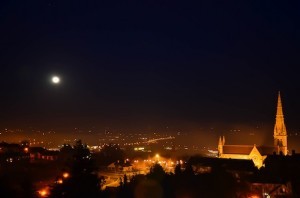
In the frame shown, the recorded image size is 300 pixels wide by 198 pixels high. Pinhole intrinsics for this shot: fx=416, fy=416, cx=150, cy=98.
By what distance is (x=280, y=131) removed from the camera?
315 feet

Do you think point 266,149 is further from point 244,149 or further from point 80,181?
point 80,181

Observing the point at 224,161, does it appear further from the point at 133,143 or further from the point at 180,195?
the point at 133,143

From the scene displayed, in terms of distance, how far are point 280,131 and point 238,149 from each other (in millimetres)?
10682

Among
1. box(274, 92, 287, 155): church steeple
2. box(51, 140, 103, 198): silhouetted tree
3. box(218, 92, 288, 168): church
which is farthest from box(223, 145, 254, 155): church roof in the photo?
box(51, 140, 103, 198): silhouetted tree

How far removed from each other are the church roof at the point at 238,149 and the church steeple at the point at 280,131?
23.1 ft

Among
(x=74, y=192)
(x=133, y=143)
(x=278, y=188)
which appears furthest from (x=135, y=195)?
(x=133, y=143)

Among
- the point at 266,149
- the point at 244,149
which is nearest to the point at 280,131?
the point at 266,149

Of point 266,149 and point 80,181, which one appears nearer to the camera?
point 80,181

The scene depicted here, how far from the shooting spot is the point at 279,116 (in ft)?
319

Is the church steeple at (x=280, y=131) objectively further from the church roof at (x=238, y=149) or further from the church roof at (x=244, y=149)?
the church roof at (x=238, y=149)

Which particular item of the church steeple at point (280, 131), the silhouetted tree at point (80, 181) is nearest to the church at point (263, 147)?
the church steeple at point (280, 131)

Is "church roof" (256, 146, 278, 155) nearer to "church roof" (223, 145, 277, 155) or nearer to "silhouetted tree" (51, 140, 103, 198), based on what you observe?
"church roof" (223, 145, 277, 155)

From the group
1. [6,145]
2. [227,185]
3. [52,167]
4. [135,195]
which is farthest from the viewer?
[6,145]

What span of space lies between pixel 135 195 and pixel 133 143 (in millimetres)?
119417
